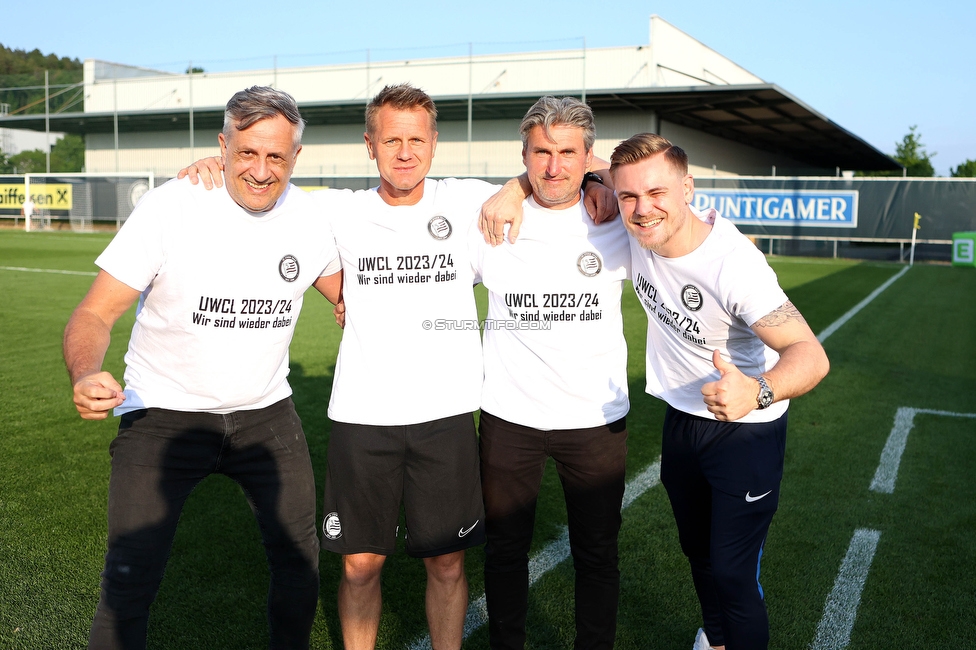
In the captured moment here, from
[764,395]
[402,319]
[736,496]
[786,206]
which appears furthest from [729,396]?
[786,206]

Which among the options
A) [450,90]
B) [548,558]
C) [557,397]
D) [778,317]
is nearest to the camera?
[778,317]

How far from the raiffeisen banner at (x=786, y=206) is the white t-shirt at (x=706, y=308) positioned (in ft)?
71.7

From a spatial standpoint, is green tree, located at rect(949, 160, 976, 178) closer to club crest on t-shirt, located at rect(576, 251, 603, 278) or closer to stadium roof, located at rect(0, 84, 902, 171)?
stadium roof, located at rect(0, 84, 902, 171)

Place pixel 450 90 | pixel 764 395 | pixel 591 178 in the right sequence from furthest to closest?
pixel 450 90
pixel 591 178
pixel 764 395

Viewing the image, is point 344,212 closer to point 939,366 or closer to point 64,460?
point 64,460

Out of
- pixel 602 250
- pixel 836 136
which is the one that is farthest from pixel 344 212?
pixel 836 136

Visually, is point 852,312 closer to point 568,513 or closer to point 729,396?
point 568,513

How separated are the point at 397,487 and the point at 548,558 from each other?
1446mm

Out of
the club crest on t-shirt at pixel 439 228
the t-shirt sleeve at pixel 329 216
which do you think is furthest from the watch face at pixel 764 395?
the t-shirt sleeve at pixel 329 216

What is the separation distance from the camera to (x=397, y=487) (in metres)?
3.12

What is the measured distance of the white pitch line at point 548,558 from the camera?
11.6 ft

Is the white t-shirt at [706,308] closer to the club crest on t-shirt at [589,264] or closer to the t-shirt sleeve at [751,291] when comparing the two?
the t-shirt sleeve at [751,291]

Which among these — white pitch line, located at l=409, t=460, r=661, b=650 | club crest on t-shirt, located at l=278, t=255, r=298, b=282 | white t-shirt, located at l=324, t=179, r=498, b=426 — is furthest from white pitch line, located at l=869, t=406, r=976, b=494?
club crest on t-shirt, located at l=278, t=255, r=298, b=282

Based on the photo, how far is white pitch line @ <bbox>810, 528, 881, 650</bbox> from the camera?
347 cm
